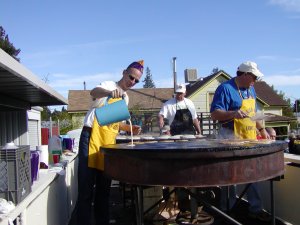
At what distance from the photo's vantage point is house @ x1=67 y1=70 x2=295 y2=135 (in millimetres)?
31578

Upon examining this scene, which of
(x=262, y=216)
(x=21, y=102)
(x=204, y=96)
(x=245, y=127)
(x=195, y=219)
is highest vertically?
(x=204, y=96)

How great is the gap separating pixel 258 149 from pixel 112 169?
42.2 inches

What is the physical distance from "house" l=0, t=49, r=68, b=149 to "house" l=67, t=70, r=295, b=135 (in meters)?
20.7

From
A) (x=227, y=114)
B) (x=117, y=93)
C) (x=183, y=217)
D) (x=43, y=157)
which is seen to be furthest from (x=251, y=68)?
(x=43, y=157)

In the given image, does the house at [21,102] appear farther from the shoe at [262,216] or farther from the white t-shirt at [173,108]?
the shoe at [262,216]

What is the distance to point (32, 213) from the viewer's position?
276 centimetres

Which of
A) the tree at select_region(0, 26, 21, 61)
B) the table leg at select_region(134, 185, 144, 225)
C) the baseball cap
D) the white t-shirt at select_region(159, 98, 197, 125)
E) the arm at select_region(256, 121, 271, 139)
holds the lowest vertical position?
the table leg at select_region(134, 185, 144, 225)

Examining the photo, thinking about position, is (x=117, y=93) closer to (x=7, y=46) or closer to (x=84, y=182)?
(x=84, y=182)

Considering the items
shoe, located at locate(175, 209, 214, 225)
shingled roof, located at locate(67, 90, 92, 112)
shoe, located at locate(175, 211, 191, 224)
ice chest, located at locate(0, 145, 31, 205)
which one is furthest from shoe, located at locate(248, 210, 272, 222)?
shingled roof, located at locate(67, 90, 92, 112)

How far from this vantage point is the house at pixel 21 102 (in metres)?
3.29

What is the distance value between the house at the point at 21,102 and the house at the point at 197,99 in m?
20.7

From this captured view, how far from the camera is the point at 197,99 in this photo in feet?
104

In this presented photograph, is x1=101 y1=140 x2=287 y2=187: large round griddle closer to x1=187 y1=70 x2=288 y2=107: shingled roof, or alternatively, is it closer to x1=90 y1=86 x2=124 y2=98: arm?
x1=90 y1=86 x2=124 y2=98: arm

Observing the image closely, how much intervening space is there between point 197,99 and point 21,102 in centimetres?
2659
